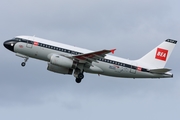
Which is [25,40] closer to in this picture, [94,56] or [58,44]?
[58,44]

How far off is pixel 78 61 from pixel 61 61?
7.66ft

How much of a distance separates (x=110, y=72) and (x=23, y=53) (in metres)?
11.0

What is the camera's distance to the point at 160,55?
224ft

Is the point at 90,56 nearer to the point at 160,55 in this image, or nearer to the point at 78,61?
the point at 78,61

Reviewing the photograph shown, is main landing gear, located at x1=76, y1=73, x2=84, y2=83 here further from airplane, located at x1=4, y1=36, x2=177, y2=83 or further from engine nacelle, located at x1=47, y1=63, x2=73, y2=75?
engine nacelle, located at x1=47, y1=63, x2=73, y2=75

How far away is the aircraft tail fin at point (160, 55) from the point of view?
66.9 metres

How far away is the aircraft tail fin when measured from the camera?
66938 mm

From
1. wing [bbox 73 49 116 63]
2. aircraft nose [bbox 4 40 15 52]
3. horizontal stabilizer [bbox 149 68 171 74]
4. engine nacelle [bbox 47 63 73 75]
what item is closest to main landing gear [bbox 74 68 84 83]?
engine nacelle [bbox 47 63 73 75]

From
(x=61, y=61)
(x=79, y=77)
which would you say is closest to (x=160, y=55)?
(x=79, y=77)

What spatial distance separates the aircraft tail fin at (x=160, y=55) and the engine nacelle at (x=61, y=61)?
Answer: 10.5 meters

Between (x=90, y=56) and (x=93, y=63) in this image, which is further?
(x=93, y=63)

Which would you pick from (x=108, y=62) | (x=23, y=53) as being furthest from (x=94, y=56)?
(x=23, y=53)

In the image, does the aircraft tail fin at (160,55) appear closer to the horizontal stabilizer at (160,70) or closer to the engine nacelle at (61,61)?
the horizontal stabilizer at (160,70)

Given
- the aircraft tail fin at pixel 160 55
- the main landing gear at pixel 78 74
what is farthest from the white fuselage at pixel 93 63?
the aircraft tail fin at pixel 160 55
